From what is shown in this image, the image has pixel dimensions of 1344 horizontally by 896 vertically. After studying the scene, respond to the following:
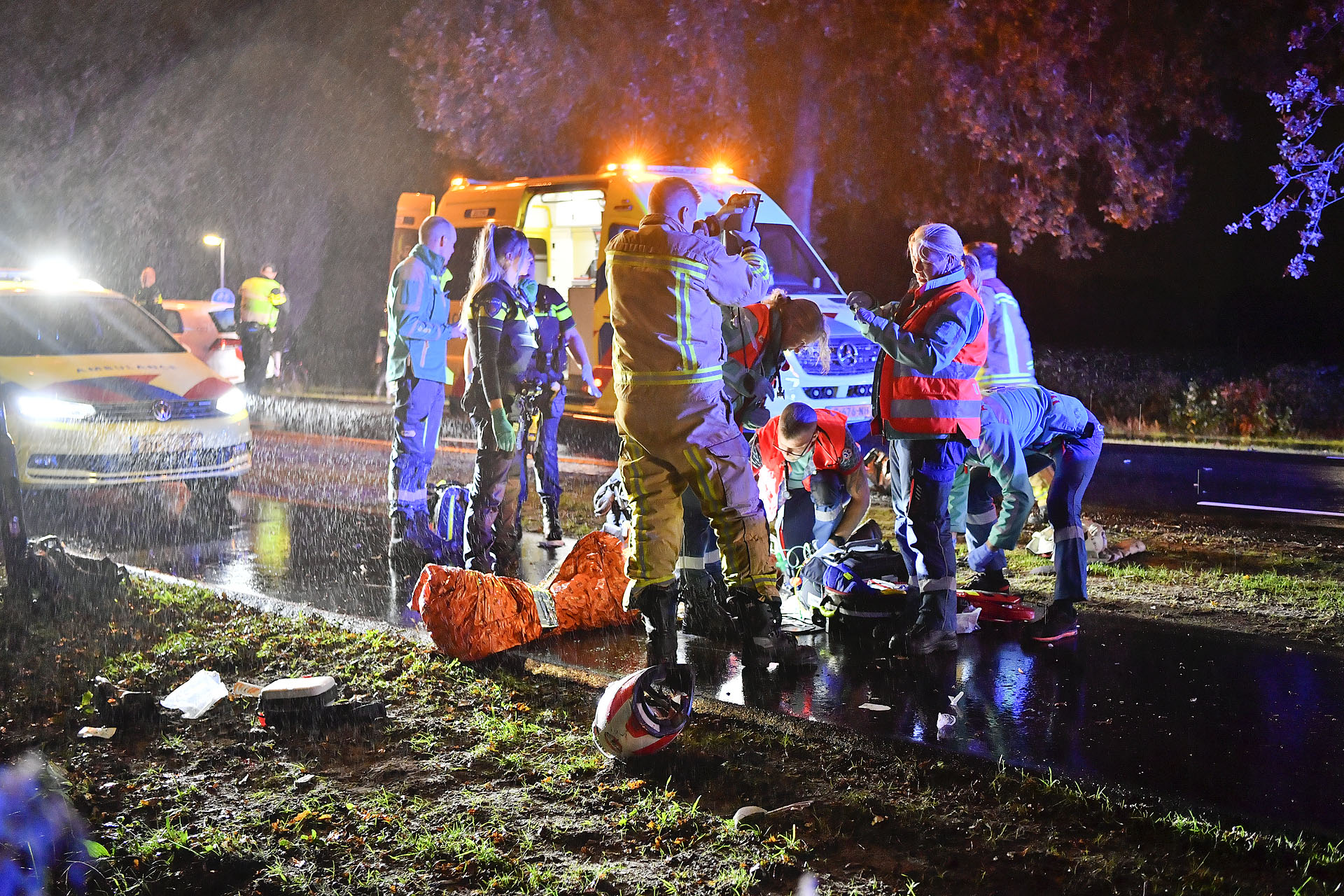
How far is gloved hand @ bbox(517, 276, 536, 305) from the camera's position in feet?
24.3

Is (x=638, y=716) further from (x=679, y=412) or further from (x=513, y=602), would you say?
(x=513, y=602)

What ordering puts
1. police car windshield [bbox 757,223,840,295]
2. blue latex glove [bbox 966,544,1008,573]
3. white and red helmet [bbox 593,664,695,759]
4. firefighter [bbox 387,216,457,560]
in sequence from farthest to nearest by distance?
police car windshield [bbox 757,223,840,295] < firefighter [bbox 387,216,457,560] < blue latex glove [bbox 966,544,1008,573] < white and red helmet [bbox 593,664,695,759]

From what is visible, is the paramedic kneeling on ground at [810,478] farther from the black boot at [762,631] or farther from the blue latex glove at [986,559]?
the black boot at [762,631]

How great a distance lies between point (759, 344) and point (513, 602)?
5.87ft

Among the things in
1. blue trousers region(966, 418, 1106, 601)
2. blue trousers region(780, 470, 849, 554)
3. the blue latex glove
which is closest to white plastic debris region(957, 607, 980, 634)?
blue trousers region(966, 418, 1106, 601)

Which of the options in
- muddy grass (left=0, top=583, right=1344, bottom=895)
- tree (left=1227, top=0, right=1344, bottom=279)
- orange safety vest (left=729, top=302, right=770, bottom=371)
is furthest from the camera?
tree (left=1227, top=0, right=1344, bottom=279)

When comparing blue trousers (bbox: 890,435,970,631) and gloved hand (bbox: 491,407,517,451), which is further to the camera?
gloved hand (bbox: 491,407,517,451)

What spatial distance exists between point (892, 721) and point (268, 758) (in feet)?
8.27

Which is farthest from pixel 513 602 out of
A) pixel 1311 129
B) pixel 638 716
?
pixel 1311 129

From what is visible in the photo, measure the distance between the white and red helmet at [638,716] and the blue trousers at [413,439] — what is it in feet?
11.0

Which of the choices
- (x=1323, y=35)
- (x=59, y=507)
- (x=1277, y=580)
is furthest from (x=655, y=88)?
(x=1277, y=580)

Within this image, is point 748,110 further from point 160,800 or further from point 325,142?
point 160,800

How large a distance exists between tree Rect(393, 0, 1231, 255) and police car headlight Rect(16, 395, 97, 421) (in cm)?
1133

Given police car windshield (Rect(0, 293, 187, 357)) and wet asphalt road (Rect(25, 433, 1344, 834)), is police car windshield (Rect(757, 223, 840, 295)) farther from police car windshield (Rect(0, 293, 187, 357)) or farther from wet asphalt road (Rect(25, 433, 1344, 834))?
police car windshield (Rect(0, 293, 187, 357))
